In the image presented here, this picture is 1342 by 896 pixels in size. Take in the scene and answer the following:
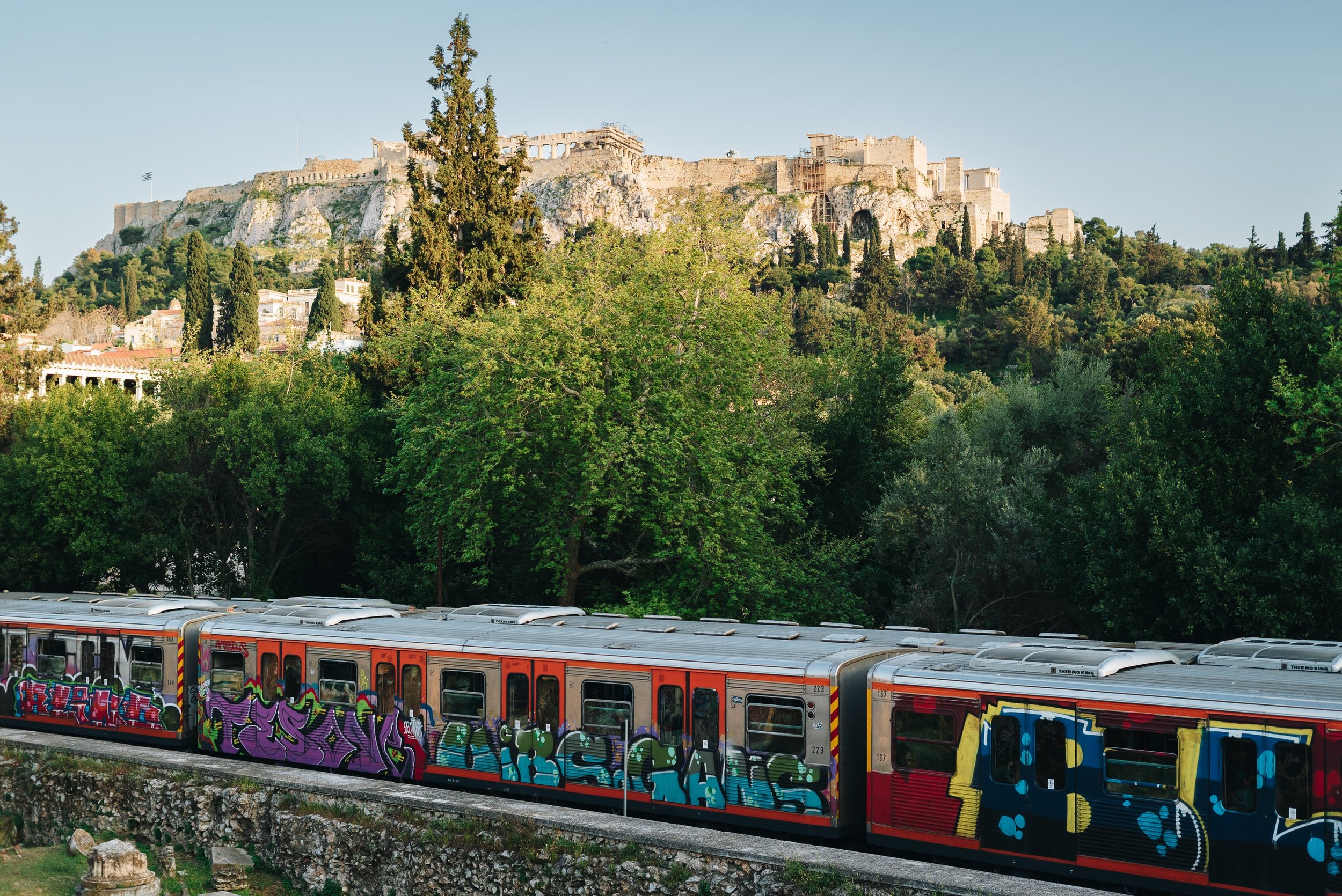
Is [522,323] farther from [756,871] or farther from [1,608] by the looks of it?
[756,871]

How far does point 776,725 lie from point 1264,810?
4931mm

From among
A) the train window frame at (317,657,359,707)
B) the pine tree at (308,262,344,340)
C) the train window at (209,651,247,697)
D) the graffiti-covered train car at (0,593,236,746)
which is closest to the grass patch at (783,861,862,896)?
the train window frame at (317,657,359,707)

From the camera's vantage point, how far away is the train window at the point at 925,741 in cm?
1153

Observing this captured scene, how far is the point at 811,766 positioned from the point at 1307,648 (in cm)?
551

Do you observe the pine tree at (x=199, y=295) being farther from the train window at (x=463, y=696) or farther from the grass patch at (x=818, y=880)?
the grass patch at (x=818, y=880)

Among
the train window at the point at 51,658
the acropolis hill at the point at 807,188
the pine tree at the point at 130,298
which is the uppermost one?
the acropolis hill at the point at 807,188

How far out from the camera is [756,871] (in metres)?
9.75

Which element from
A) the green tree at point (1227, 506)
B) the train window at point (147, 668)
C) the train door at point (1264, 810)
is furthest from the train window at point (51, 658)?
the green tree at point (1227, 506)

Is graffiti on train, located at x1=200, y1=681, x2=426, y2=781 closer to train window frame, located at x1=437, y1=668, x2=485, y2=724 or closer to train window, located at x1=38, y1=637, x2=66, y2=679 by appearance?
train window frame, located at x1=437, y1=668, x2=485, y2=724

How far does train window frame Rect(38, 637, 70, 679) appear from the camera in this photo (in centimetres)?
1920

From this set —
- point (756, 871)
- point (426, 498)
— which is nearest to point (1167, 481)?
point (756, 871)

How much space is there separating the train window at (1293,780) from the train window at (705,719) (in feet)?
19.0

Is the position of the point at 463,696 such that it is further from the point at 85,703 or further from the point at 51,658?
the point at 51,658

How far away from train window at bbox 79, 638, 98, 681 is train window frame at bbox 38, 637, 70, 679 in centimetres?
35
